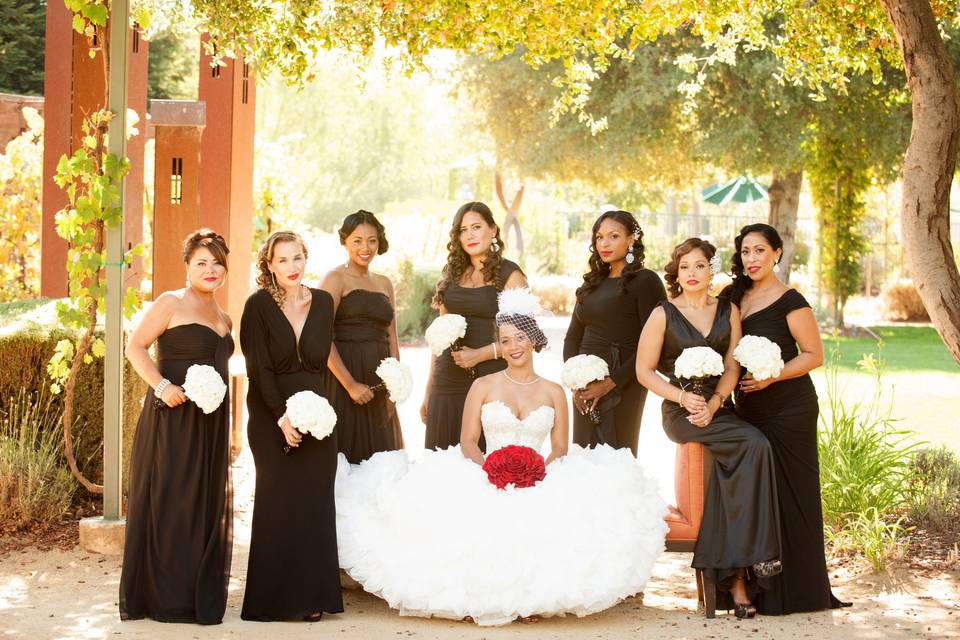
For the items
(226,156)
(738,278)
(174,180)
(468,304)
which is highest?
(226,156)

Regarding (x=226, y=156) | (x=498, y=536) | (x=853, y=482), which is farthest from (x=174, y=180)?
(x=853, y=482)

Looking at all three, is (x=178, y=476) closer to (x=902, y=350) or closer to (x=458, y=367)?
(x=458, y=367)

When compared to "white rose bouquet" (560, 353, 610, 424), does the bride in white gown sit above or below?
below

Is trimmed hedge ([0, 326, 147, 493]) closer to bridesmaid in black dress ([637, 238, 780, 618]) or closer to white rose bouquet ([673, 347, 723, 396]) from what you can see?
bridesmaid in black dress ([637, 238, 780, 618])

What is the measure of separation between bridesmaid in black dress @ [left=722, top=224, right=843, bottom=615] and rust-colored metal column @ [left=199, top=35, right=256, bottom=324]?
6.41 meters

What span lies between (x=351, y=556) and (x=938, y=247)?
3483mm

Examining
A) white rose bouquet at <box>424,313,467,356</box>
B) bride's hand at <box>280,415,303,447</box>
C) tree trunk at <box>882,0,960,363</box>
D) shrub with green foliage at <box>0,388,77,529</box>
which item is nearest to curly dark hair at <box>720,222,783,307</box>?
tree trunk at <box>882,0,960,363</box>

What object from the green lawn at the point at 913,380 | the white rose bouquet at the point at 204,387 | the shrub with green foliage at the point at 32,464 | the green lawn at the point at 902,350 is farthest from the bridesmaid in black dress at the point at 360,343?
the green lawn at the point at 902,350

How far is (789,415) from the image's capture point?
5898 millimetres

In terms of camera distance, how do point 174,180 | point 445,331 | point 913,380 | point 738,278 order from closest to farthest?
point 738,278 < point 445,331 < point 174,180 < point 913,380

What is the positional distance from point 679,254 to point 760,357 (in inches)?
27.8

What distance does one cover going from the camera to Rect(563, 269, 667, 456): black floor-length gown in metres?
6.25

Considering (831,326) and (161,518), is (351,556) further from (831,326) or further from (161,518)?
(831,326)

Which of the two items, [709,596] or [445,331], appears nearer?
[709,596]
